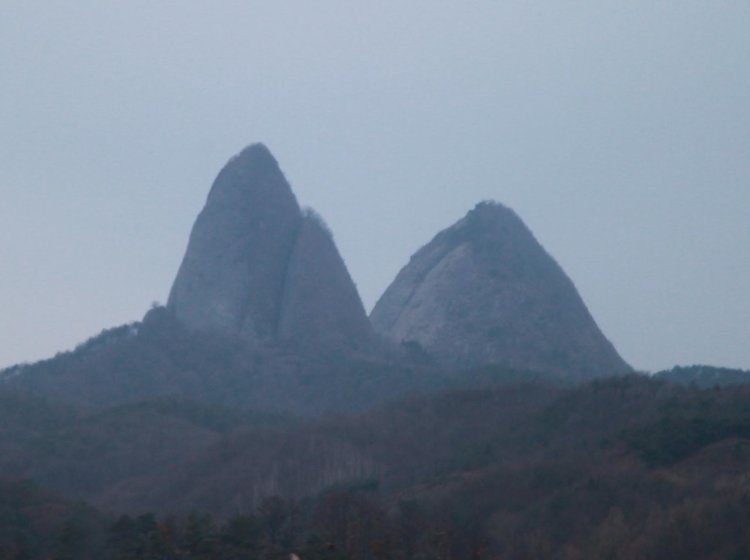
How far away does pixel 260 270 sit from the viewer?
44.4 metres

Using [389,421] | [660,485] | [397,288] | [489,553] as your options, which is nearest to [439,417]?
[389,421]

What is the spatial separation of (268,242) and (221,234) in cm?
167

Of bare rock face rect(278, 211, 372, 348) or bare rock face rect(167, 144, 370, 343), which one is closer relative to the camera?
bare rock face rect(278, 211, 372, 348)

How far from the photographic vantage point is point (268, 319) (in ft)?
145

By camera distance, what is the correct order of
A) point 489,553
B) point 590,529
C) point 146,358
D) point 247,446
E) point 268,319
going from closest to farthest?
point 489,553 < point 590,529 < point 247,446 < point 146,358 < point 268,319

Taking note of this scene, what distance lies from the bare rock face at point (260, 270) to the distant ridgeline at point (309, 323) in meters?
0.05

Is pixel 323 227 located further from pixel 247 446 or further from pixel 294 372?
pixel 247 446

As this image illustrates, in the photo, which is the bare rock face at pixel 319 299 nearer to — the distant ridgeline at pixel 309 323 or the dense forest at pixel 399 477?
the distant ridgeline at pixel 309 323

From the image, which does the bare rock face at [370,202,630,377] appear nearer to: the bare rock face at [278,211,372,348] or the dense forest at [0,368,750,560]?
the bare rock face at [278,211,372,348]

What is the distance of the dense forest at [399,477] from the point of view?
15523mm

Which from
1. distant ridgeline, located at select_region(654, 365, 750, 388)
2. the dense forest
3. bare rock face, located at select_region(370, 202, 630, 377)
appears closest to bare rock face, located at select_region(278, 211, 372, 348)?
bare rock face, located at select_region(370, 202, 630, 377)

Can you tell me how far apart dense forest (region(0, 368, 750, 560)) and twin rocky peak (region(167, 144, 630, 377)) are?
25.5 feet

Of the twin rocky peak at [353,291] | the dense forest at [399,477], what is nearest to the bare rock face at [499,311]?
the twin rocky peak at [353,291]

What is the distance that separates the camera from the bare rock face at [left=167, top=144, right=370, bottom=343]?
4362cm
